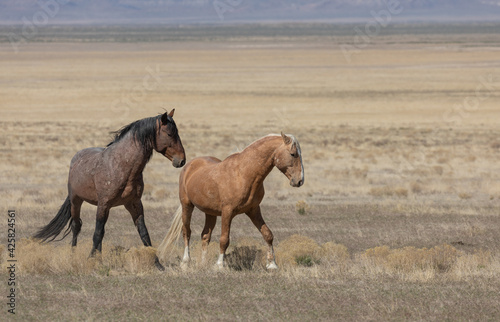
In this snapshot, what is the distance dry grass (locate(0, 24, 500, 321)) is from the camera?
27.7 ft

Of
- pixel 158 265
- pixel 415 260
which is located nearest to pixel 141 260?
pixel 158 265

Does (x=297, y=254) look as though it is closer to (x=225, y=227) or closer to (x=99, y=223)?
(x=225, y=227)

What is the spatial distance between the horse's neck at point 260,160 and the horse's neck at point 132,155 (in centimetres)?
129

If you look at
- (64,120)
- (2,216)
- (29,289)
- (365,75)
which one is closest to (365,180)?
(2,216)

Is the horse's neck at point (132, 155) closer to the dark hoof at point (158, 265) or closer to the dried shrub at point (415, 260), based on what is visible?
the dark hoof at point (158, 265)

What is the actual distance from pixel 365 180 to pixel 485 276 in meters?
13.3

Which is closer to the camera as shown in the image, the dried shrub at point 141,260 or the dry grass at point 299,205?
the dry grass at point 299,205

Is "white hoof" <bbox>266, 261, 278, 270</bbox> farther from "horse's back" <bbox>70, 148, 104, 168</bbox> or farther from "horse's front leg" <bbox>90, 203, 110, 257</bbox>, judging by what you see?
"horse's back" <bbox>70, 148, 104, 168</bbox>

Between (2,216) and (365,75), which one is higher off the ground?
(365,75)

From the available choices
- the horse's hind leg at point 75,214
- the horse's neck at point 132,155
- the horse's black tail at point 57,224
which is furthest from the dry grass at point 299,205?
the horse's neck at point 132,155

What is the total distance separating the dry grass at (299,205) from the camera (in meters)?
8.45

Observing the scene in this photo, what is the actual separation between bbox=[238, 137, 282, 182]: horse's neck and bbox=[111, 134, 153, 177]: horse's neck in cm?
129

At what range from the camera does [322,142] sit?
3406cm

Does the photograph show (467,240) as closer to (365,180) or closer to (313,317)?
(313,317)
